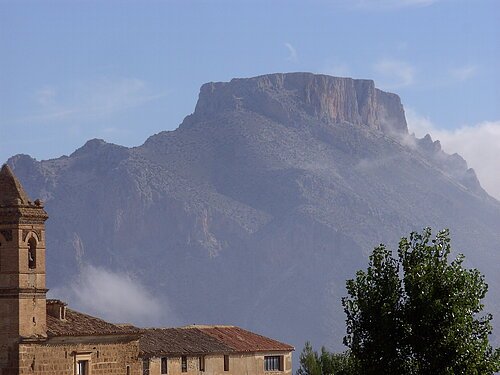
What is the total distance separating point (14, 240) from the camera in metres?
79.4

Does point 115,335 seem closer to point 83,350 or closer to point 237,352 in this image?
point 83,350

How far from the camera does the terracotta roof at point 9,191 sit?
80125 millimetres

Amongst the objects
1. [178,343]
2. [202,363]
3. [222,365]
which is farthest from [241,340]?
[178,343]

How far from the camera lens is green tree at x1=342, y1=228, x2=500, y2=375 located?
196ft

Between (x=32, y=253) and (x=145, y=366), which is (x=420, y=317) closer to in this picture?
(x=32, y=253)

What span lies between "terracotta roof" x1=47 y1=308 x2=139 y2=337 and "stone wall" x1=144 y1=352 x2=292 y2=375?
36.8 ft

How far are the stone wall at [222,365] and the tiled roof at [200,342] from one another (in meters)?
0.41

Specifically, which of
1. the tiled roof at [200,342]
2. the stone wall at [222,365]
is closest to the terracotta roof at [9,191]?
the tiled roof at [200,342]

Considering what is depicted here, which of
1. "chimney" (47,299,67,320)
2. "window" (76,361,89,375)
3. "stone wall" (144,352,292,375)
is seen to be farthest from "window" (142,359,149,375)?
"window" (76,361,89,375)

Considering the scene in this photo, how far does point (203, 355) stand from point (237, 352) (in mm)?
4475

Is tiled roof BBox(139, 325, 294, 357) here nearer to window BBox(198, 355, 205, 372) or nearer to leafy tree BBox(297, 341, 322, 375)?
window BBox(198, 355, 205, 372)

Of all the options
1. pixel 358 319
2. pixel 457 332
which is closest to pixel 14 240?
pixel 358 319

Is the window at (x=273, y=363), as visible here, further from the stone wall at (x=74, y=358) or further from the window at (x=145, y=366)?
the stone wall at (x=74, y=358)

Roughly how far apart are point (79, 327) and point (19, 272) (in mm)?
5387
